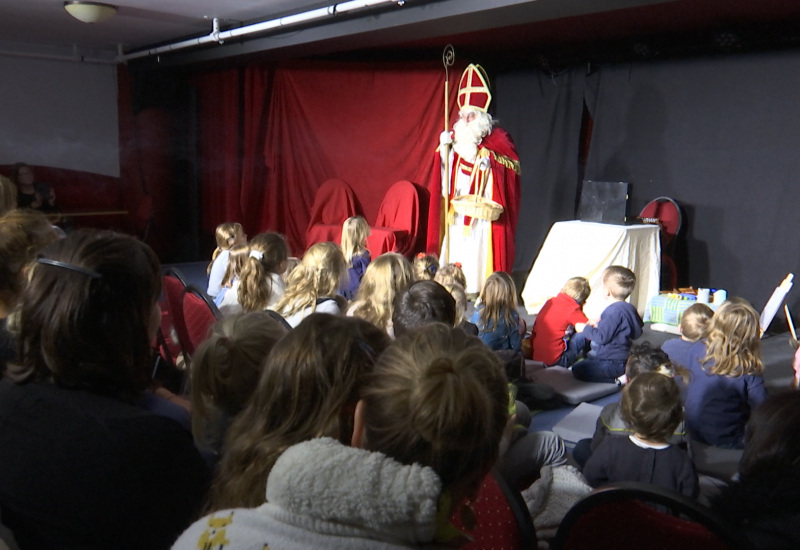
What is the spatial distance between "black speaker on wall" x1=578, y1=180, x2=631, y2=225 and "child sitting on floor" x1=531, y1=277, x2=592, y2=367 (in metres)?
1.78

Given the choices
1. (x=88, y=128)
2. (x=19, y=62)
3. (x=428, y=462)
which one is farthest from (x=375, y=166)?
(x=428, y=462)

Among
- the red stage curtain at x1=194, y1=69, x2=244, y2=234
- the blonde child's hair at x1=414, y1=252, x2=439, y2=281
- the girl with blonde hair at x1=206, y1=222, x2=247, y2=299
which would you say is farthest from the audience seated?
the red stage curtain at x1=194, y1=69, x2=244, y2=234

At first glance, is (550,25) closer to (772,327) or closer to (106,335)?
(772,327)

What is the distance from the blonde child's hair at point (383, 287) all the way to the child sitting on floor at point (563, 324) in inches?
50.4

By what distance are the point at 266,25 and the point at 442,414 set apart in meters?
4.77

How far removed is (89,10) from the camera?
473 cm

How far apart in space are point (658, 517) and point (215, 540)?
623mm

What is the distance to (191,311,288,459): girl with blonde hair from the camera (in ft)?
4.33

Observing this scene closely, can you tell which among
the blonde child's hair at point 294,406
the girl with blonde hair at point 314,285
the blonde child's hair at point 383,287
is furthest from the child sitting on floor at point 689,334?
the blonde child's hair at point 294,406

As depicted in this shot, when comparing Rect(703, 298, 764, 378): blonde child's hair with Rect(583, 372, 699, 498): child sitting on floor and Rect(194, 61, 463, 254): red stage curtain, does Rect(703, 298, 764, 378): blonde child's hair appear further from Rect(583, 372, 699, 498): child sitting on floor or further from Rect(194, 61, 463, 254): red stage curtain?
Rect(194, 61, 463, 254): red stage curtain

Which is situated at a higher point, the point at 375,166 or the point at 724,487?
the point at 375,166

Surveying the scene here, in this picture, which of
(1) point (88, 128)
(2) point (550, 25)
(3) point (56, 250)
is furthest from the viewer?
(1) point (88, 128)

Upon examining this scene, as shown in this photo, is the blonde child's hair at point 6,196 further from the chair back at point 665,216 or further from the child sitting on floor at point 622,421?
the chair back at point 665,216

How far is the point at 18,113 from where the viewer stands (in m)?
7.06
